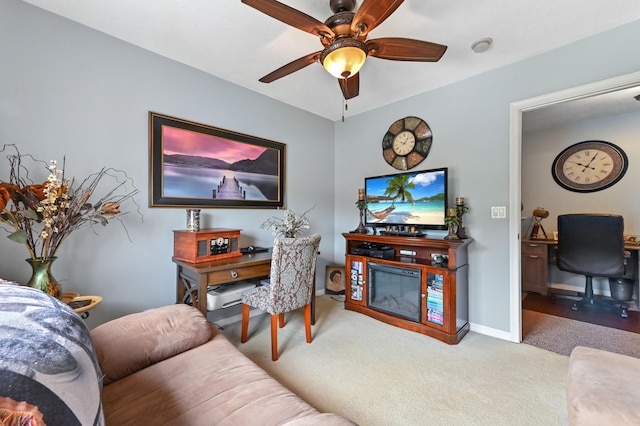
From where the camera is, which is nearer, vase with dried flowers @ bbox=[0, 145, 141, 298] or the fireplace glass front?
vase with dried flowers @ bbox=[0, 145, 141, 298]

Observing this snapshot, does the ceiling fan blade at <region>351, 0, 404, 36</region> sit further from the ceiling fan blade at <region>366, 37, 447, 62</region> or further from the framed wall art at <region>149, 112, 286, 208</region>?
the framed wall art at <region>149, 112, 286, 208</region>

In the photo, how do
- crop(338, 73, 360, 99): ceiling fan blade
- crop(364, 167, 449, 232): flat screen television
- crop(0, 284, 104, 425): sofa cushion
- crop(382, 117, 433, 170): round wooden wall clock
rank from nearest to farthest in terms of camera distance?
1. crop(0, 284, 104, 425): sofa cushion
2. crop(338, 73, 360, 99): ceiling fan blade
3. crop(364, 167, 449, 232): flat screen television
4. crop(382, 117, 433, 170): round wooden wall clock

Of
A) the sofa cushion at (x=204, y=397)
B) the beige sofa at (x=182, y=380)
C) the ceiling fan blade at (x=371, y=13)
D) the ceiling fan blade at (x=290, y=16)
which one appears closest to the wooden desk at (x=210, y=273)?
the beige sofa at (x=182, y=380)

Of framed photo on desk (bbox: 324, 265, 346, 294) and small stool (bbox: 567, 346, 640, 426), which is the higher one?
small stool (bbox: 567, 346, 640, 426)

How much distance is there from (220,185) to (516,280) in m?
2.96

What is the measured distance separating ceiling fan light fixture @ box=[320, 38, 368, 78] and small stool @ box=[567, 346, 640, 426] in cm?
191

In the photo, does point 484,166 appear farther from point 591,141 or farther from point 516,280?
point 591,141

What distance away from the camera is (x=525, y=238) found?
407 cm

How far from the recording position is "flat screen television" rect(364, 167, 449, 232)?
2.72 meters

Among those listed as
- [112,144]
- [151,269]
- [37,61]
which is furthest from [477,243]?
[37,61]

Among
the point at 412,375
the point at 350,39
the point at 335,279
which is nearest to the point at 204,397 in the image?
the point at 412,375

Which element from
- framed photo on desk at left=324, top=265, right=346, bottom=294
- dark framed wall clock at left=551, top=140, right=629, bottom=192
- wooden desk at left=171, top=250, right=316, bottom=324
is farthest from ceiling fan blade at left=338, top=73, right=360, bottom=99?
dark framed wall clock at left=551, top=140, right=629, bottom=192

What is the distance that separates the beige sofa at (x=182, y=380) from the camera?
3.10ft

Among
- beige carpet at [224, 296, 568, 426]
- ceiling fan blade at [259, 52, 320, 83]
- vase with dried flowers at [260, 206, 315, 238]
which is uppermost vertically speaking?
ceiling fan blade at [259, 52, 320, 83]
